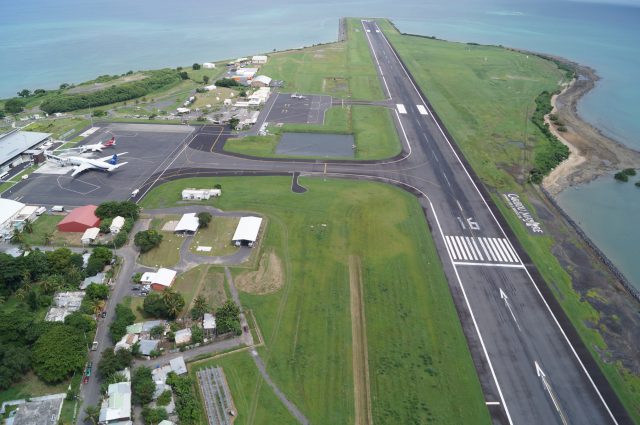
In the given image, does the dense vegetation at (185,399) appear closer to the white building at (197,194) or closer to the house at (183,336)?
the house at (183,336)

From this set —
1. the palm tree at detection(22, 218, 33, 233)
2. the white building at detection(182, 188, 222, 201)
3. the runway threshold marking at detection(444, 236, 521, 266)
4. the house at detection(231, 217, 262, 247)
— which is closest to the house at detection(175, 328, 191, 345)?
the house at detection(231, 217, 262, 247)

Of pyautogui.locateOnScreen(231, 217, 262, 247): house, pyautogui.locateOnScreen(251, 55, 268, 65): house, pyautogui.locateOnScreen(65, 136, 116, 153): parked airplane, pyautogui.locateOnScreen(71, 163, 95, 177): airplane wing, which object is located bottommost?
pyautogui.locateOnScreen(231, 217, 262, 247): house

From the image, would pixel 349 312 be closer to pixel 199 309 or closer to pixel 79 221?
pixel 199 309

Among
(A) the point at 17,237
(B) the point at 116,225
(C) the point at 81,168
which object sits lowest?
(B) the point at 116,225

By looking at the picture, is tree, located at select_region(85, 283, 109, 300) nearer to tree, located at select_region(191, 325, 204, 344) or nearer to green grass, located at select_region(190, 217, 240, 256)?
green grass, located at select_region(190, 217, 240, 256)

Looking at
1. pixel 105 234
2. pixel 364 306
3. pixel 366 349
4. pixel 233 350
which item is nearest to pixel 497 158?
pixel 364 306

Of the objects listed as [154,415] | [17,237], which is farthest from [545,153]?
[17,237]

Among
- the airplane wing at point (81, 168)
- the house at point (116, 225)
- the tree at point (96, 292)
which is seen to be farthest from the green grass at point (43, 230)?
the tree at point (96, 292)
